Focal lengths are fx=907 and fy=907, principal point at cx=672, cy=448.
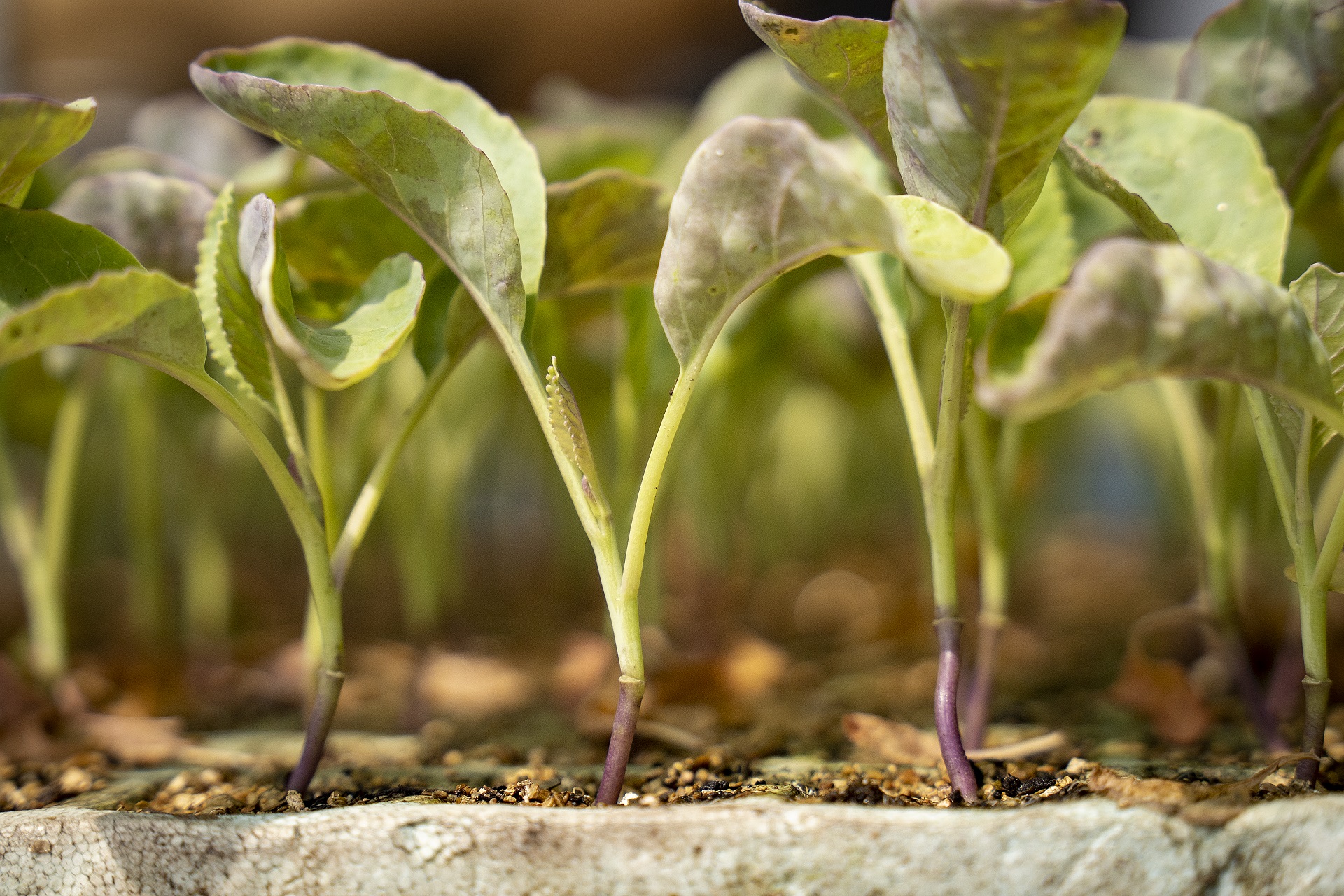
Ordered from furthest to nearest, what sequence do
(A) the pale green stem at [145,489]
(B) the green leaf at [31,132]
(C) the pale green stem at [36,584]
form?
(A) the pale green stem at [145,489] → (C) the pale green stem at [36,584] → (B) the green leaf at [31,132]

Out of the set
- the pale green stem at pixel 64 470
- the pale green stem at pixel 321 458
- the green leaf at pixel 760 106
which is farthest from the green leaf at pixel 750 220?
the pale green stem at pixel 64 470

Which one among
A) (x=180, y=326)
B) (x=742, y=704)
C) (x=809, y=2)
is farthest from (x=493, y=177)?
(x=809, y=2)

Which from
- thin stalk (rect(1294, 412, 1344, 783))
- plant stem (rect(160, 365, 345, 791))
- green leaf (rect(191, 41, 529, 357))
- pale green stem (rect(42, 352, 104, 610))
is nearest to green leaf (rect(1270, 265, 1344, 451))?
thin stalk (rect(1294, 412, 1344, 783))

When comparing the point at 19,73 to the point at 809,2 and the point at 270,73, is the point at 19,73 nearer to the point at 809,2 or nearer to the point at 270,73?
the point at 809,2

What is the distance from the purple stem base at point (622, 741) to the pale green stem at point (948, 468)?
0.16 m

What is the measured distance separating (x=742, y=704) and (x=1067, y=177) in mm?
453

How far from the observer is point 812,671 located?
0.88 m

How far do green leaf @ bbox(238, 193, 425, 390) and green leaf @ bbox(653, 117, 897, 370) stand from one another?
12cm

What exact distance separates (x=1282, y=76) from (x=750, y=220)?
36 centimetres

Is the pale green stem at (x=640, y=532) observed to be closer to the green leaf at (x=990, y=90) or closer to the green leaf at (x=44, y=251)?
the green leaf at (x=990, y=90)

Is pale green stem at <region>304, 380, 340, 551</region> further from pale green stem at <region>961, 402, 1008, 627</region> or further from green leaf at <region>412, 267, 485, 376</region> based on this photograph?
pale green stem at <region>961, 402, 1008, 627</region>

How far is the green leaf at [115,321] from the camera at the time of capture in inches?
13.3

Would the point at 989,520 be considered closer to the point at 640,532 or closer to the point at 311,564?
the point at 640,532

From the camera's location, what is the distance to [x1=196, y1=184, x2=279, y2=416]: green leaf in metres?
0.43
